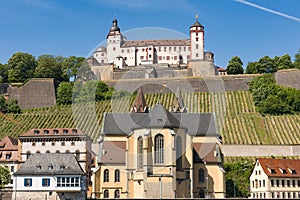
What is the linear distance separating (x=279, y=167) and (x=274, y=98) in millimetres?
53874

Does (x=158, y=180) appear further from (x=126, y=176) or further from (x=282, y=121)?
(x=282, y=121)

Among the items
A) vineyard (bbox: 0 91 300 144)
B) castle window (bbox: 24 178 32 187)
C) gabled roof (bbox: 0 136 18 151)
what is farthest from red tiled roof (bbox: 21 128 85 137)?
castle window (bbox: 24 178 32 187)

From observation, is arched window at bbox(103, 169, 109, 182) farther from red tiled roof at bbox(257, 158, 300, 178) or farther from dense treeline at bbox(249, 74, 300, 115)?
dense treeline at bbox(249, 74, 300, 115)

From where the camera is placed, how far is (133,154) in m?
78.2

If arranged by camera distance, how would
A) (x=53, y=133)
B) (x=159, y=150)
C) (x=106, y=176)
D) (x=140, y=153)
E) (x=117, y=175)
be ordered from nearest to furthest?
1. (x=159, y=150)
2. (x=140, y=153)
3. (x=117, y=175)
4. (x=106, y=176)
5. (x=53, y=133)

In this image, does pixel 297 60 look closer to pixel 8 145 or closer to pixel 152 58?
pixel 152 58

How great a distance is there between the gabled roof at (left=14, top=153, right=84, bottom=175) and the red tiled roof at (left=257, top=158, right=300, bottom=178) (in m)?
29.2

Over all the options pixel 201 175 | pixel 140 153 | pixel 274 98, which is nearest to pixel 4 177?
pixel 140 153

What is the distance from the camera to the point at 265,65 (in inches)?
6919

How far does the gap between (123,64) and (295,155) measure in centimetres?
8377

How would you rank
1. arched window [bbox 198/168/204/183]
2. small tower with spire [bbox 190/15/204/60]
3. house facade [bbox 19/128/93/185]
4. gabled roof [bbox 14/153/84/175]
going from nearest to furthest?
1. gabled roof [bbox 14/153/84/175]
2. arched window [bbox 198/168/204/183]
3. house facade [bbox 19/128/93/185]
4. small tower with spire [bbox 190/15/204/60]

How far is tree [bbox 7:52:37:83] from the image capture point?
6698 inches

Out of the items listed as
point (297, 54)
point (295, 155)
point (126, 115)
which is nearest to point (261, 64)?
point (297, 54)

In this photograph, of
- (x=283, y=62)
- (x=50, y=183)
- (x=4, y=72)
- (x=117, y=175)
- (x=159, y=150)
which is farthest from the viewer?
(x=283, y=62)
